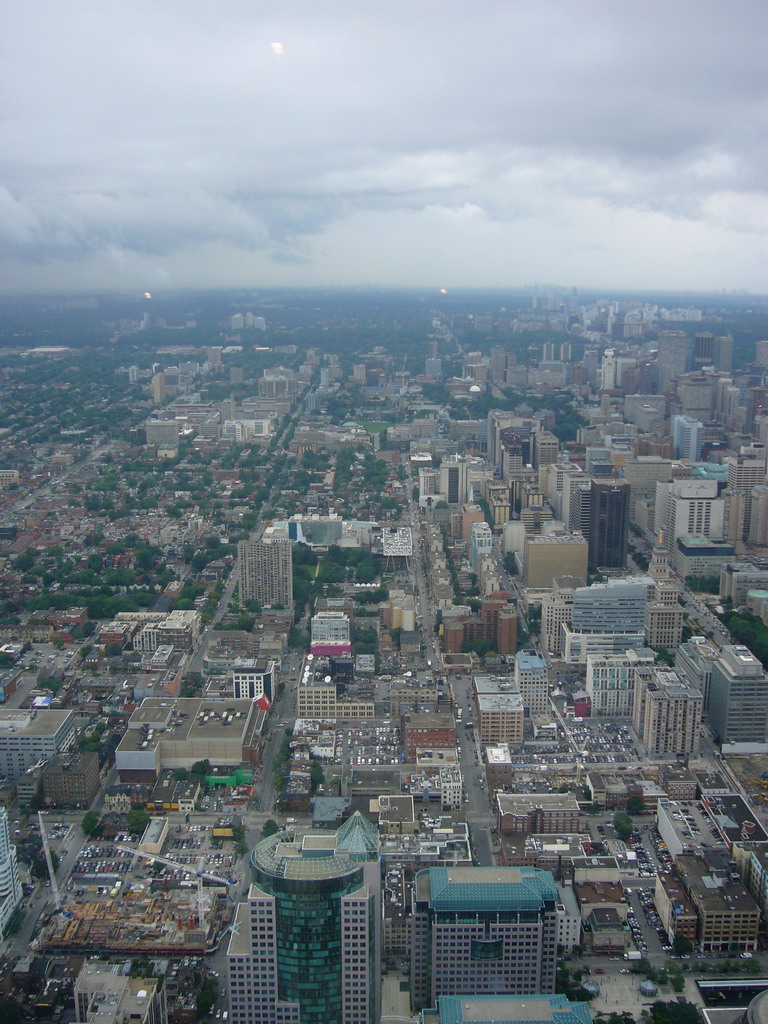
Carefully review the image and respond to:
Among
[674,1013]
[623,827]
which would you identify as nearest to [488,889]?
[674,1013]

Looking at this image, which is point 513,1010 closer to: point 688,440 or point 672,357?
point 688,440

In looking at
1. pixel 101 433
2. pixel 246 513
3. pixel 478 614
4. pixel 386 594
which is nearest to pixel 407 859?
pixel 478 614

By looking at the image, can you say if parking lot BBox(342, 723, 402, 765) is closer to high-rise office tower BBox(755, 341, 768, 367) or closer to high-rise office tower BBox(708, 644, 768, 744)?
high-rise office tower BBox(708, 644, 768, 744)

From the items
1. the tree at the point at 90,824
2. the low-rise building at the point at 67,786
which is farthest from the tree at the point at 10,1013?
the low-rise building at the point at 67,786

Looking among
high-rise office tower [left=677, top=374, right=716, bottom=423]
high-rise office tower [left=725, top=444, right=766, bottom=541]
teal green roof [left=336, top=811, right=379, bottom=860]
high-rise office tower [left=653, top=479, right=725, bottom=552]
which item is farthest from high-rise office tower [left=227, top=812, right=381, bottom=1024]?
high-rise office tower [left=677, top=374, right=716, bottom=423]

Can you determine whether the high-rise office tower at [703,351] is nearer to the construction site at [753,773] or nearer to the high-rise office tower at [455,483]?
the high-rise office tower at [455,483]

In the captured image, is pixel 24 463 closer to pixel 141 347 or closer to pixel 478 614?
pixel 478 614
